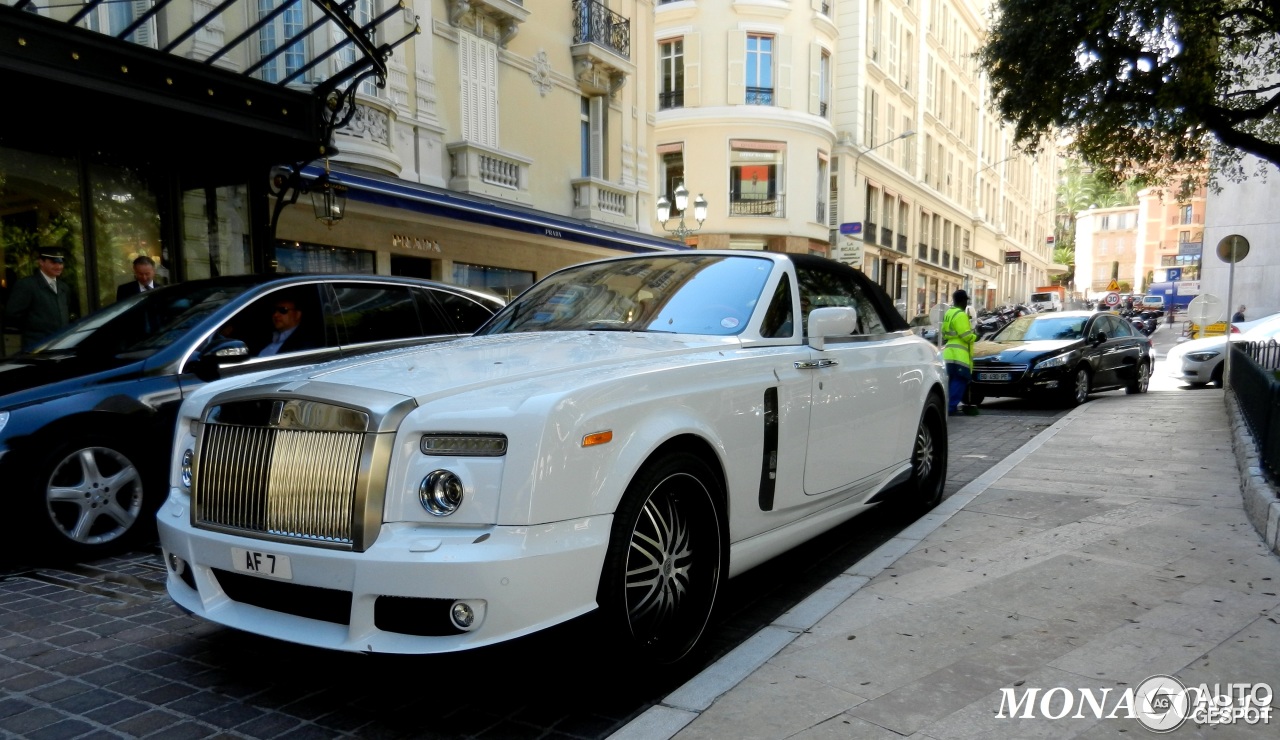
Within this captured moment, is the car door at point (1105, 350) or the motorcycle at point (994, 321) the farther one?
the motorcycle at point (994, 321)

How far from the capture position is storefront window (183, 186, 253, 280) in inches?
425

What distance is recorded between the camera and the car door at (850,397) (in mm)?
4039

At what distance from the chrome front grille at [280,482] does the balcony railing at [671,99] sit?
28715mm

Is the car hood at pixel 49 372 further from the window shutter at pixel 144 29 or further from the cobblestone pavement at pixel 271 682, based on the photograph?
the window shutter at pixel 144 29

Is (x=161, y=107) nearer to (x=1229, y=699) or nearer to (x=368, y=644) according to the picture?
(x=368, y=644)

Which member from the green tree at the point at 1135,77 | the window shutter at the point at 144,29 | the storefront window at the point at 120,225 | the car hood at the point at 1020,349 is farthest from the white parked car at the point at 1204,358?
the window shutter at the point at 144,29

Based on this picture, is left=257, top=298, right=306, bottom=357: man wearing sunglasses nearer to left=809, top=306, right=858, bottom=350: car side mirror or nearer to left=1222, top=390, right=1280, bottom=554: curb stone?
left=809, top=306, right=858, bottom=350: car side mirror

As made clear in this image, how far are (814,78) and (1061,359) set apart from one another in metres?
21.1

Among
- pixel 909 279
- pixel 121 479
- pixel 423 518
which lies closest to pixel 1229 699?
pixel 423 518

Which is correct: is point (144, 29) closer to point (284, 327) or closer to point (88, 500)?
point (284, 327)

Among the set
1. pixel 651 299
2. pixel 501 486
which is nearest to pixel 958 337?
pixel 651 299

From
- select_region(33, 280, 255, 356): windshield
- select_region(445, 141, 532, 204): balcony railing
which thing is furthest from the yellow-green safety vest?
select_region(33, 280, 255, 356): windshield

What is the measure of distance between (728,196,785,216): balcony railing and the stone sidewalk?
24.7 meters

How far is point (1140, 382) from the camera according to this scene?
13992mm
